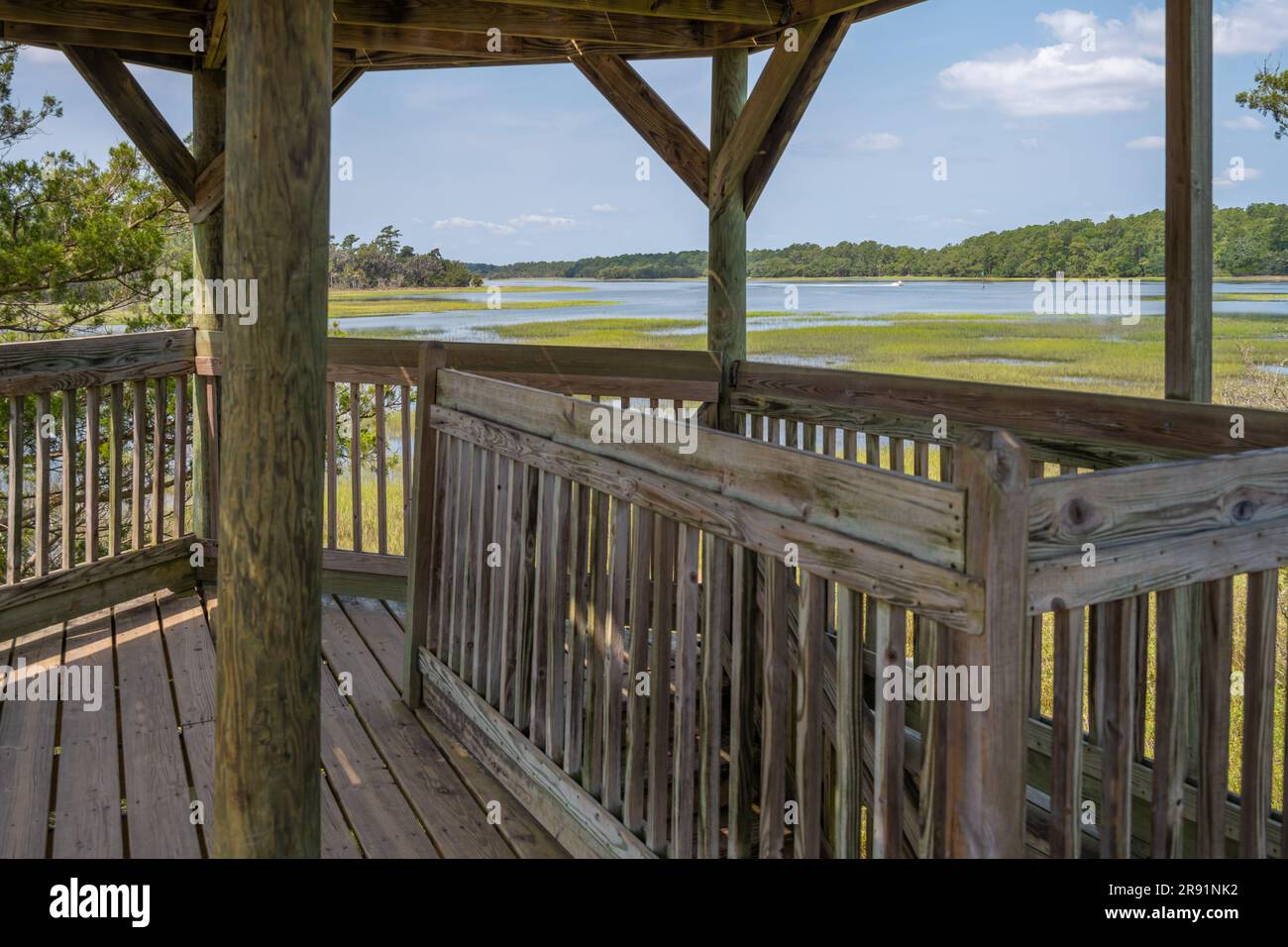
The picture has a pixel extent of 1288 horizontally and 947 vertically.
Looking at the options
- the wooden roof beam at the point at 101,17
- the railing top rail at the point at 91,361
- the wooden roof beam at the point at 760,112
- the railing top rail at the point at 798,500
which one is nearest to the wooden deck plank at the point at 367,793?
the railing top rail at the point at 798,500

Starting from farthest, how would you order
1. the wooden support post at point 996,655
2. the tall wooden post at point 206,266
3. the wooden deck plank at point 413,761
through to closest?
the tall wooden post at point 206,266 → the wooden deck plank at point 413,761 → the wooden support post at point 996,655

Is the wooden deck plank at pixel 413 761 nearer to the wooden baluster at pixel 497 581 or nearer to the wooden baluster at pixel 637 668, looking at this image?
the wooden baluster at pixel 497 581

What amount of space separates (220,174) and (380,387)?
4.27 ft

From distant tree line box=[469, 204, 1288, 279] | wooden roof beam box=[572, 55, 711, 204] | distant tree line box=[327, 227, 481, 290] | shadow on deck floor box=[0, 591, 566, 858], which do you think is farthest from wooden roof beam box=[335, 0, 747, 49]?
distant tree line box=[327, 227, 481, 290]

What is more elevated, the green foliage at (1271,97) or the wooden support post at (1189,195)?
the green foliage at (1271,97)

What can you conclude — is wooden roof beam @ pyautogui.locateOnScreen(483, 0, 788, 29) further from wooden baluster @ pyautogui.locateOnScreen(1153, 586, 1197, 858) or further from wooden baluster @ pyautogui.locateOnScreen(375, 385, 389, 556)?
wooden baluster @ pyautogui.locateOnScreen(1153, 586, 1197, 858)

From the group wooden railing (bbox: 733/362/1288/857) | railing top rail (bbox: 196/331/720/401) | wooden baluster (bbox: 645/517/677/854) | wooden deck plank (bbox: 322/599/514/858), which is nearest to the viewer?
wooden railing (bbox: 733/362/1288/857)

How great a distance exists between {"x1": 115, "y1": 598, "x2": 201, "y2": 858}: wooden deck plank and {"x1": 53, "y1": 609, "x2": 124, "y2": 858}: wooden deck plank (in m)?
0.04

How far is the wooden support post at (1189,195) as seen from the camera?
118 inches

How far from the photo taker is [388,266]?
12.8m

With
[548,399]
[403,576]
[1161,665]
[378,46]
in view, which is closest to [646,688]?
[548,399]

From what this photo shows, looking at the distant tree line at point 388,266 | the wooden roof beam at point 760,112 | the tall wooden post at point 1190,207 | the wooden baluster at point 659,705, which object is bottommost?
the wooden baluster at point 659,705

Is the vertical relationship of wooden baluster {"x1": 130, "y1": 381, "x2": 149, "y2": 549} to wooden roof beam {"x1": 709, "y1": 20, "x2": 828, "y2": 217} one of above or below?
below

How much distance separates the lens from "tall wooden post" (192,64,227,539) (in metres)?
5.22
